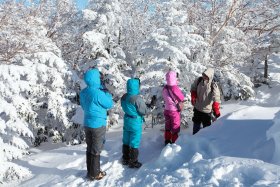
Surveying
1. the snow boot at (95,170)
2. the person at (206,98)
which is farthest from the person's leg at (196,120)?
the snow boot at (95,170)

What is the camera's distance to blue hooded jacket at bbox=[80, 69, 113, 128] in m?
6.44

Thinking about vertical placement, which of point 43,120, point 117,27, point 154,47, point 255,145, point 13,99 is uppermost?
point 117,27

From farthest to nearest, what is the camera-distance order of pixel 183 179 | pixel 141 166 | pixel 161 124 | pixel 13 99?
pixel 161 124 → pixel 13 99 → pixel 141 166 → pixel 183 179

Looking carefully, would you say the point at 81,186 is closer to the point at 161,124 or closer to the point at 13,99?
the point at 13,99

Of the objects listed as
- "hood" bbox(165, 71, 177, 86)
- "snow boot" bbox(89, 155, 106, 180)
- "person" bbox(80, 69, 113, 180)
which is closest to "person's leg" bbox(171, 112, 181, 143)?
"hood" bbox(165, 71, 177, 86)

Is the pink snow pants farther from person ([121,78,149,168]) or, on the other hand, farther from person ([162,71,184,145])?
person ([121,78,149,168])

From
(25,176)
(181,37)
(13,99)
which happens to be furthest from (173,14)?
(25,176)

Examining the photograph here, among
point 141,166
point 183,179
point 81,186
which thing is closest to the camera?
point 183,179

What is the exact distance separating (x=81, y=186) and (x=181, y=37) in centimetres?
617

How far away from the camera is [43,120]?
14.5 metres

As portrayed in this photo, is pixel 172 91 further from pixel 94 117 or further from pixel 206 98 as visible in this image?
pixel 94 117

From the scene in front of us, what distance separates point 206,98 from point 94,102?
117 inches

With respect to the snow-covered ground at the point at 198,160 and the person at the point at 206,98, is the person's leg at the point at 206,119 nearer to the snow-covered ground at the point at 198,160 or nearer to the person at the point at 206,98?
the person at the point at 206,98

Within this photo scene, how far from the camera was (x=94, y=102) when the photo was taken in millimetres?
6461
